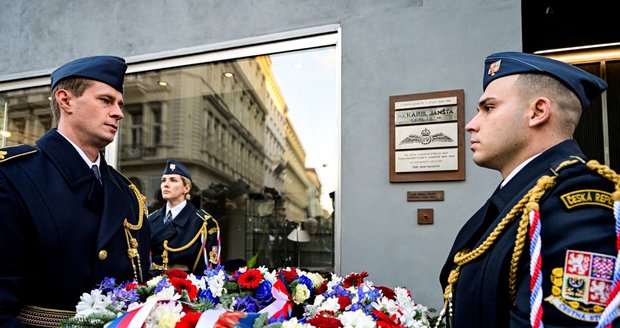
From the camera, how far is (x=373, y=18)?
4.34 meters

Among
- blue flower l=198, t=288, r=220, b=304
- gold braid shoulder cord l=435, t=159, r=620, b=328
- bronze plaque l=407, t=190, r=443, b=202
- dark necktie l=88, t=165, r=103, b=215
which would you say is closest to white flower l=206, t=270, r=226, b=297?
blue flower l=198, t=288, r=220, b=304

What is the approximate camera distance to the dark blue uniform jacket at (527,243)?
4.38ft

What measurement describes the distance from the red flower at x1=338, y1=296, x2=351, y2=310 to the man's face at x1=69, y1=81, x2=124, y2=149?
1.18m

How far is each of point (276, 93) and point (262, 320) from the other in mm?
6712

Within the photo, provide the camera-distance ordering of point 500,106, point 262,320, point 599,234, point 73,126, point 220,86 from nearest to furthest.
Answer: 1. point 599,234
2. point 262,320
3. point 500,106
4. point 73,126
5. point 220,86

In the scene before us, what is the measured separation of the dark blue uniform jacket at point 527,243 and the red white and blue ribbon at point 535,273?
0.03m

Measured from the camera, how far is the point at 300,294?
216cm

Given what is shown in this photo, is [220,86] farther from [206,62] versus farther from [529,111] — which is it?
[529,111]

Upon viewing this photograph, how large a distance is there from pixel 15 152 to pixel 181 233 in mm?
3420

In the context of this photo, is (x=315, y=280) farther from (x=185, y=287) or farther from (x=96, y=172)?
(x=96, y=172)

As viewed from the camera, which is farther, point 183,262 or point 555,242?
point 183,262

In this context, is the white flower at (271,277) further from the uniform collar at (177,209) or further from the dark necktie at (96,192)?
the uniform collar at (177,209)

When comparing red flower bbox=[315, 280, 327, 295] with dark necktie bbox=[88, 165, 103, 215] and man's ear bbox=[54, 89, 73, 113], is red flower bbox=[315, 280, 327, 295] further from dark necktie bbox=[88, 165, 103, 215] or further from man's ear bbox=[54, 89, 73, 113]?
man's ear bbox=[54, 89, 73, 113]

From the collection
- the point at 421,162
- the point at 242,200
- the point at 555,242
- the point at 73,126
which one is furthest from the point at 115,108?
the point at 242,200
